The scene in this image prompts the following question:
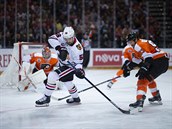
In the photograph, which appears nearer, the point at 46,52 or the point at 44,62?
the point at 46,52

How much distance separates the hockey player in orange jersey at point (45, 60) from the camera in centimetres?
653

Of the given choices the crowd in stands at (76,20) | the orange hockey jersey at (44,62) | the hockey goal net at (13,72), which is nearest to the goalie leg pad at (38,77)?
the orange hockey jersey at (44,62)

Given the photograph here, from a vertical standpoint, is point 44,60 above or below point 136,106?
above

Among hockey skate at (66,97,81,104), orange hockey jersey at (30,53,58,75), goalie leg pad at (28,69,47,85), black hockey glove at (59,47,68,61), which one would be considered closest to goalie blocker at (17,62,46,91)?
goalie leg pad at (28,69,47,85)

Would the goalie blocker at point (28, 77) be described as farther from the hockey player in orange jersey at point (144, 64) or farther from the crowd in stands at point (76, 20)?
the crowd in stands at point (76, 20)

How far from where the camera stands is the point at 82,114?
4746 millimetres

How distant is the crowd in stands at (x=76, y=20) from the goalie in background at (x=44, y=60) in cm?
365

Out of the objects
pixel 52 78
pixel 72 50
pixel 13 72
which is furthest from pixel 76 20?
pixel 52 78

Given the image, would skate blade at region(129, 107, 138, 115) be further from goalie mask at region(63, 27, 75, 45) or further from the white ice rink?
goalie mask at region(63, 27, 75, 45)

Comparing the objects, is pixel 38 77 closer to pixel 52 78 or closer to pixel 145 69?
pixel 52 78

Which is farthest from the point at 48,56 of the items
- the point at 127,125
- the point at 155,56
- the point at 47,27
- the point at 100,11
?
the point at 100,11

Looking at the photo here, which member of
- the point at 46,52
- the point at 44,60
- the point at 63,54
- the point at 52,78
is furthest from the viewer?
the point at 44,60

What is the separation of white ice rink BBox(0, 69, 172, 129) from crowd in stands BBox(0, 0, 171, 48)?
13.6ft

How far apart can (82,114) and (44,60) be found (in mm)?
2202
